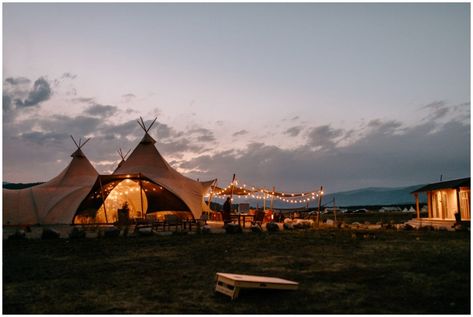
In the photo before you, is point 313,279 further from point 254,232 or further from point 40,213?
point 40,213

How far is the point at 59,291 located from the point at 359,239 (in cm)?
1057

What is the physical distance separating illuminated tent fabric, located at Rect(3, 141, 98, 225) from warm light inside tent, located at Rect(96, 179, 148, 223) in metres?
1.75

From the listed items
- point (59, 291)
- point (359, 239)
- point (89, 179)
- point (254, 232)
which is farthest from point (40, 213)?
point (59, 291)

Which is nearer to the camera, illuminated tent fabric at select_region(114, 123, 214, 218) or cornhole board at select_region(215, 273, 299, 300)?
cornhole board at select_region(215, 273, 299, 300)

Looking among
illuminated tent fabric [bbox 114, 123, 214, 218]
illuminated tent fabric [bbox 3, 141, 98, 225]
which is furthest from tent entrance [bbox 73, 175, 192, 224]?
illuminated tent fabric [bbox 3, 141, 98, 225]

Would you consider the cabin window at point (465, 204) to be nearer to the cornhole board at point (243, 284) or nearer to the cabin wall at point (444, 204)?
the cabin wall at point (444, 204)

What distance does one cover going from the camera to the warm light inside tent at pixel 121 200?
28.4m

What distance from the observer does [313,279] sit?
7.68m

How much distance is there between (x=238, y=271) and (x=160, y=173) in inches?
770

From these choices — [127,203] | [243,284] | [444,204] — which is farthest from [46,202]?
[243,284]

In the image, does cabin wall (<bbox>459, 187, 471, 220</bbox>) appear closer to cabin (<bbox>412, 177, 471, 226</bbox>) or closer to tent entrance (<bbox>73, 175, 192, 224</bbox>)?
cabin (<bbox>412, 177, 471, 226</bbox>)

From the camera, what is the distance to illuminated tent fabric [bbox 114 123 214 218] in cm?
2625

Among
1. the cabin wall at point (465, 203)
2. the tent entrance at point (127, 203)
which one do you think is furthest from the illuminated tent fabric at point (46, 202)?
the cabin wall at point (465, 203)

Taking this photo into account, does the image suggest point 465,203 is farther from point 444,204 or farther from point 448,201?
point 444,204
